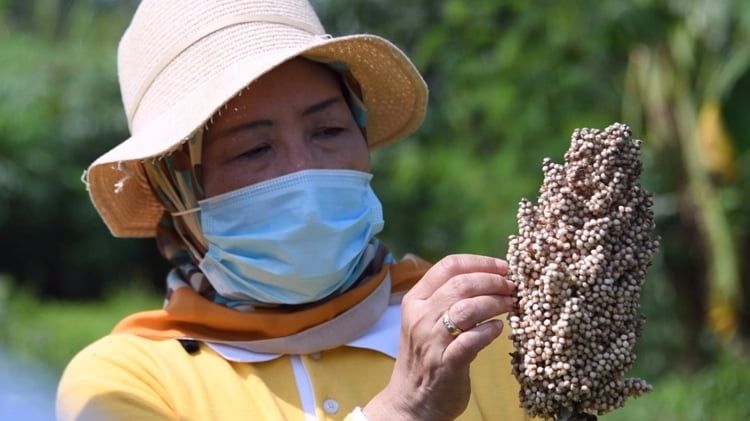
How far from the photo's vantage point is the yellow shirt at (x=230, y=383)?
2254mm

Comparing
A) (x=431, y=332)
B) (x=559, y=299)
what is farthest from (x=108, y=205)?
(x=559, y=299)

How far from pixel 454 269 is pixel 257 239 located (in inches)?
19.9

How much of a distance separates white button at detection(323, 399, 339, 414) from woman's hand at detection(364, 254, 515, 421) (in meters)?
0.26

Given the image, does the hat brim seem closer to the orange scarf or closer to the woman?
the woman

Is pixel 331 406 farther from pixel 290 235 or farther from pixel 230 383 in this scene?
pixel 290 235

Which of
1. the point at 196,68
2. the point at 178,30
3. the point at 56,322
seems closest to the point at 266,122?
the point at 196,68

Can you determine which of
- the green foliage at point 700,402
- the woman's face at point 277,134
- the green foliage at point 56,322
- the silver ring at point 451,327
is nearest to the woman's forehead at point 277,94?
the woman's face at point 277,134

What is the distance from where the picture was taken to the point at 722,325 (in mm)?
6707

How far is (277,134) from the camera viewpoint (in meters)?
2.42

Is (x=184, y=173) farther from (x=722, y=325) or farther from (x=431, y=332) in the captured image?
(x=722, y=325)

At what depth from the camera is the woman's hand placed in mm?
1918

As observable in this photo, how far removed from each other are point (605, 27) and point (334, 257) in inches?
154

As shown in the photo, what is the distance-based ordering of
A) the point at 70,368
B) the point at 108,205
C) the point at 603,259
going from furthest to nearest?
the point at 108,205 → the point at 70,368 → the point at 603,259

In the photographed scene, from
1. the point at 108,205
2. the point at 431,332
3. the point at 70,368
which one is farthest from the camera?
the point at 108,205
